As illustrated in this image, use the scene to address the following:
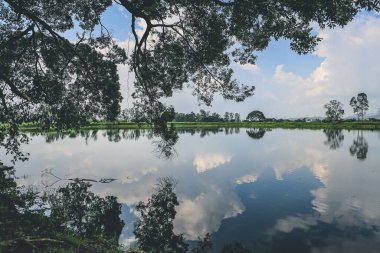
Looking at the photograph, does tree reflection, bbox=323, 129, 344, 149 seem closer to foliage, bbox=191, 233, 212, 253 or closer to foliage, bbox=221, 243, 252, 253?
foliage, bbox=191, 233, 212, 253

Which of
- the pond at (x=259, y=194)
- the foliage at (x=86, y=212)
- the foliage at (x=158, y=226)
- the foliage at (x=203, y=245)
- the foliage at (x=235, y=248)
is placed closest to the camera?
the foliage at (x=203, y=245)

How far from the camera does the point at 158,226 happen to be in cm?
1988

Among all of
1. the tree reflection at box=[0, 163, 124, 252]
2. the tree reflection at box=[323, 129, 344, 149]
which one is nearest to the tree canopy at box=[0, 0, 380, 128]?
the tree reflection at box=[0, 163, 124, 252]

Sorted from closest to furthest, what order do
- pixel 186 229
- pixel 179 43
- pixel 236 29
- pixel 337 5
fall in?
pixel 337 5, pixel 236 29, pixel 186 229, pixel 179 43

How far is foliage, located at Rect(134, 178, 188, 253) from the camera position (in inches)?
661

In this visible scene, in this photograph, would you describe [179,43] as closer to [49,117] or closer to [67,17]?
[67,17]

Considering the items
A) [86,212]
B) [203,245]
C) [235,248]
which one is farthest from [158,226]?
[235,248]

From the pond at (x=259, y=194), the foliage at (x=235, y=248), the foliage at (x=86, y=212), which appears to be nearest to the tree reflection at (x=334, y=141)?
the pond at (x=259, y=194)

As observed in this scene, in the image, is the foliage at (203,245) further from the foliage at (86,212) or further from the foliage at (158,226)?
the foliage at (86,212)

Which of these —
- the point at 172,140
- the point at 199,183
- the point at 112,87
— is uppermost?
the point at 112,87

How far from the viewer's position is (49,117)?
21.8m

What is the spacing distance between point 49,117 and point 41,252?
14131mm

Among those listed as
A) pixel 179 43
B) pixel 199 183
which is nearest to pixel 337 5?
pixel 179 43

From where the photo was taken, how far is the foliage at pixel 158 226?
1680cm
